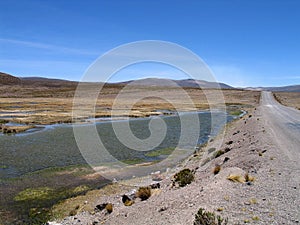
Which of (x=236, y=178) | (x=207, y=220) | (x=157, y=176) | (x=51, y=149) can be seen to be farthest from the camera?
(x=51, y=149)

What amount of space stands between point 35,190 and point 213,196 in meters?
11.9

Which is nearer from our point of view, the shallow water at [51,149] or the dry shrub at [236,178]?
the dry shrub at [236,178]

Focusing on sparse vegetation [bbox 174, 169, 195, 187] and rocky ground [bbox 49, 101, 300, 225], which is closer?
rocky ground [bbox 49, 101, 300, 225]

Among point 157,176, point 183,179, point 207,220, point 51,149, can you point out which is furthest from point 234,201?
point 51,149

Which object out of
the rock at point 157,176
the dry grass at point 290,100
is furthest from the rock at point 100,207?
the dry grass at point 290,100

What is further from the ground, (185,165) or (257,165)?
(257,165)

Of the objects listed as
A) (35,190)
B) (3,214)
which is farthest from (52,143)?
(3,214)

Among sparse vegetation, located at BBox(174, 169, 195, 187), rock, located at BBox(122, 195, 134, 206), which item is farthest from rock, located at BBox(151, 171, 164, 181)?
rock, located at BBox(122, 195, 134, 206)

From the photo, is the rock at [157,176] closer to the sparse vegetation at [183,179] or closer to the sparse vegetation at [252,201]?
the sparse vegetation at [183,179]

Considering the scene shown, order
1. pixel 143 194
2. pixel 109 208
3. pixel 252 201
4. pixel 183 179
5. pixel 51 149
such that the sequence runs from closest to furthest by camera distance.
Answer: pixel 252 201 < pixel 109 208 < pixel 143 194 < pixel 183 179 < pixel 51 149

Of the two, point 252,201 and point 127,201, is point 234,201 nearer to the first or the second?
point 252,201

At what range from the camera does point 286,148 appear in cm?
1770

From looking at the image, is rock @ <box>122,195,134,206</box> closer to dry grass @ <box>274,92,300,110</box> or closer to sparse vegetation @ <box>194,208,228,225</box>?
sparse vegetation @ <box>194,208,228,225</box>

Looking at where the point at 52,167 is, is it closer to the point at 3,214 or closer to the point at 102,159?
the point at 102,159
